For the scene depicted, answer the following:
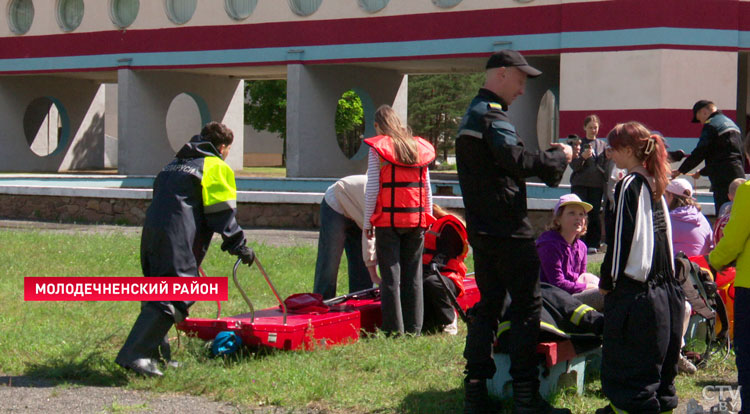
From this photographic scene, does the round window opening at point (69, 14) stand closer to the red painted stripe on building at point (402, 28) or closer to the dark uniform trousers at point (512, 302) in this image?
the red painted stripe on building at point (402, 28)

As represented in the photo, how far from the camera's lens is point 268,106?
49.4 m

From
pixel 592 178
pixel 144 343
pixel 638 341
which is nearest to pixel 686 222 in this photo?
pixel 638 341

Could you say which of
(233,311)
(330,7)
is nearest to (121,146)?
(330,7)

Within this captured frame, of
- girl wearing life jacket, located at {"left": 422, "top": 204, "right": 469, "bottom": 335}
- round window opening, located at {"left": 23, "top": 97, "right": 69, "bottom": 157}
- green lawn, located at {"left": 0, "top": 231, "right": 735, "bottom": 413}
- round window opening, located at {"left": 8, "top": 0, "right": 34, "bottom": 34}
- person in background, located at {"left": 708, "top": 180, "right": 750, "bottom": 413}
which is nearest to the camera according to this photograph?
person in background, located at {"left": 708, "top": 180, "right": 750, "bottom": 413}

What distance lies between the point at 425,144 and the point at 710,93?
1429 centimetres

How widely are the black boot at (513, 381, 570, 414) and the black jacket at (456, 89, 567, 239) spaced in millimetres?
755

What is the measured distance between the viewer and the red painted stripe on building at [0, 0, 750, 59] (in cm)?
1938

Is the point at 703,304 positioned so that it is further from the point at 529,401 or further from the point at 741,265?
the point at 529,401

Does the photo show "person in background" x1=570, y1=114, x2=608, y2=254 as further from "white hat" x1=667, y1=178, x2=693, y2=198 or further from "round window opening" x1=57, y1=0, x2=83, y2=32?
"round window opening" x1=57, y1=0, x2=83, y2=32

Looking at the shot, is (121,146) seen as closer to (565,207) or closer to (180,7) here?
(180,7)

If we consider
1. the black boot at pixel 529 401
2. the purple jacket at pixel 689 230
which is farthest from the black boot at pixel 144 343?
the purple jacket at pixel 689 230

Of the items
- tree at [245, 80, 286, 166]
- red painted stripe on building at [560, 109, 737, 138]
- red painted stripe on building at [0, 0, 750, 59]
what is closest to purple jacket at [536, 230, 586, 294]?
red painted stripe on building at [560, 109, 737, 138]

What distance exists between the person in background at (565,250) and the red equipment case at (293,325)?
A: 4.71 feet

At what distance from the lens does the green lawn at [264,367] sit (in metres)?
5.32
